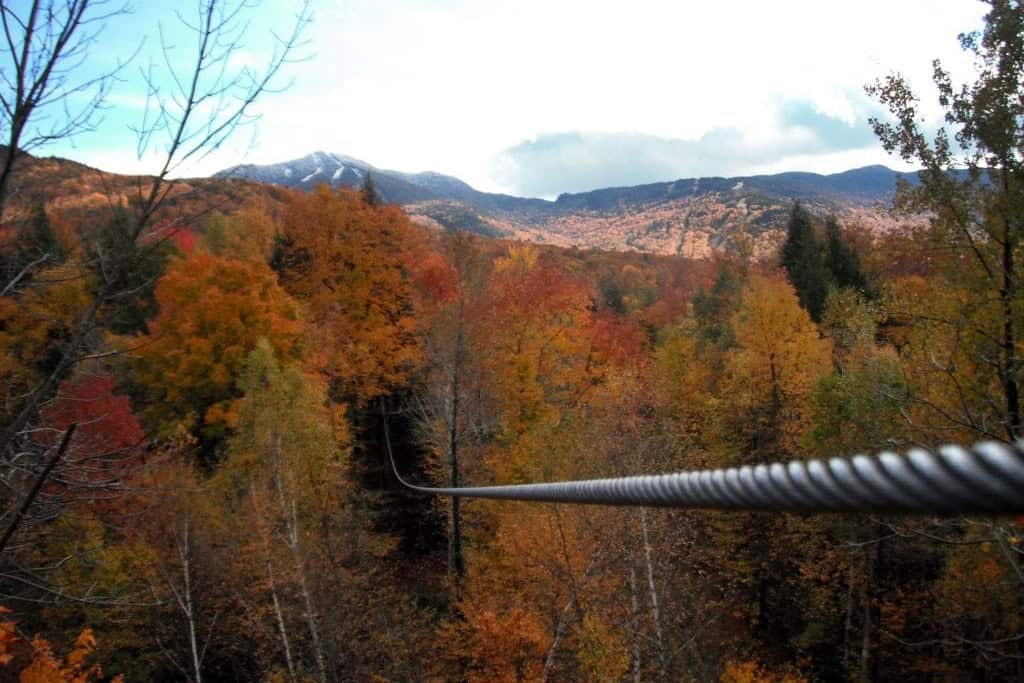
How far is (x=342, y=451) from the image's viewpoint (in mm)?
19203

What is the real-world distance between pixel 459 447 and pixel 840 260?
100.0ft

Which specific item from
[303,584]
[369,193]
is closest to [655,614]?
[303,584]

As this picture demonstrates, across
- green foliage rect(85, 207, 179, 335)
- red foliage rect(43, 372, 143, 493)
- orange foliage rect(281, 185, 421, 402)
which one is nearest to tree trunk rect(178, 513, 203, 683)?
red foliage rect(43, 372, 143, 493)

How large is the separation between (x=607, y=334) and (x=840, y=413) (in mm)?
14044

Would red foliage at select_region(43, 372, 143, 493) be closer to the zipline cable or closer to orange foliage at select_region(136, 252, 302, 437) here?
the zipline cable

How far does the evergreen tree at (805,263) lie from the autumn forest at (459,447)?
8.13 meters

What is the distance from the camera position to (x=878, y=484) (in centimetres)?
52

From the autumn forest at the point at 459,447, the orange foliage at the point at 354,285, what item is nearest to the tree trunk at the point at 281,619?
the autumn forest at the point at 459,447

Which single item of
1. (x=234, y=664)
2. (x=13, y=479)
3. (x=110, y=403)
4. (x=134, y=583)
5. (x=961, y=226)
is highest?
(x=961, y=226)

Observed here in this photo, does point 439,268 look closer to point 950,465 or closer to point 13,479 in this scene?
point 13,479

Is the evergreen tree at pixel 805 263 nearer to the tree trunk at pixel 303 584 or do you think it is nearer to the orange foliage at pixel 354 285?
→ the orange foliage at pixel 354 285

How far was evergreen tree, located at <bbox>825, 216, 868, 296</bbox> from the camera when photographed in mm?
35531

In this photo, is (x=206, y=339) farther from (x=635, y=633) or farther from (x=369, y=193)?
(x=635, y=633)

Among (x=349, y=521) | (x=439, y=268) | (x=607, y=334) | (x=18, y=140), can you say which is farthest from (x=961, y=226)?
(x=439, y=268)
